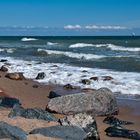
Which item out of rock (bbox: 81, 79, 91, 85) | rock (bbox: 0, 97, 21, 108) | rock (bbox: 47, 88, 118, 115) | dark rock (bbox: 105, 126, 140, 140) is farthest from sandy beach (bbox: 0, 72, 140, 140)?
rock (bbox: 81, 79, 91, 85)

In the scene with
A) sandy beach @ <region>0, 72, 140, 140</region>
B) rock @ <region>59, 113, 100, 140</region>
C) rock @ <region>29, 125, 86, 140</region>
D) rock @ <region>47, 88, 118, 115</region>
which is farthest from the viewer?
rock @ <region>47, 88, 118, 115</region>

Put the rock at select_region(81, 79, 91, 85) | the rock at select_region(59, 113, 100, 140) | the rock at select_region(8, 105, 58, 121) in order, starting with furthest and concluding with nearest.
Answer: the rock at select_region(81, 79, 91, 85) < the rock at select_region(8, 105, 58, 121) < the rock at select_region(59, 113, 100, 140)

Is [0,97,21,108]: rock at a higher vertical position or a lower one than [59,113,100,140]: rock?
lower

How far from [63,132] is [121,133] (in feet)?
4.71

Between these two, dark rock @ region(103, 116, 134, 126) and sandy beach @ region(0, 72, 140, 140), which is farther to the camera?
dark rock @ region(103, 116, 134, 126)

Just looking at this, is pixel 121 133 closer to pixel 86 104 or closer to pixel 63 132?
pixel 63 132

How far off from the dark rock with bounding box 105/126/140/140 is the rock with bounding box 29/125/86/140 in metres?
0.97

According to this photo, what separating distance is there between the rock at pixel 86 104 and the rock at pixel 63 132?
103 inches

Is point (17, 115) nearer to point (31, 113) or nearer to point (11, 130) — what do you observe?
point (31, 113)

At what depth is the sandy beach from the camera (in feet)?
27.1

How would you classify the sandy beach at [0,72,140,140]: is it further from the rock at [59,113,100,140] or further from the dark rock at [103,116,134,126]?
the rock at [59,113,100,140]

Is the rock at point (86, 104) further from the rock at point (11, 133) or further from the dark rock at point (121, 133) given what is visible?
the rock at point (11, 133)

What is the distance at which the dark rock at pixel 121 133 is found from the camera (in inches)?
323

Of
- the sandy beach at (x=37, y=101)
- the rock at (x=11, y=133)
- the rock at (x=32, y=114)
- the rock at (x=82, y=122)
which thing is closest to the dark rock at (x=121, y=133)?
the sandy beach at (x=37, y=101)
